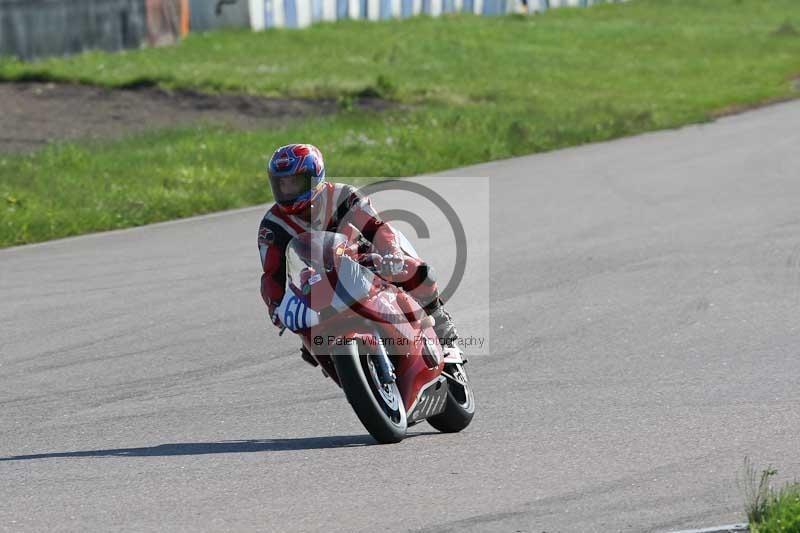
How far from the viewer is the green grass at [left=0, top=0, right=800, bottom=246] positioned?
16.6 meters

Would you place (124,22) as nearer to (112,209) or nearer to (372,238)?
(112,209)

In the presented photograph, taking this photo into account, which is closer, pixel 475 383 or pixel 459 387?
pixel 459 387

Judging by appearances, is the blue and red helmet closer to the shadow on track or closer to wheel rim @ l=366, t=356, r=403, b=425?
wheel rim @ l=366, t=356, r=403, b=425

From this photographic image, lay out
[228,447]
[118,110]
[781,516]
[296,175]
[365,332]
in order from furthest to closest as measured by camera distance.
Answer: [118,110] < [228,447] < [365,332] < [296,175] < [781,516]

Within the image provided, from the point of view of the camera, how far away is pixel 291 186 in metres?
6.90

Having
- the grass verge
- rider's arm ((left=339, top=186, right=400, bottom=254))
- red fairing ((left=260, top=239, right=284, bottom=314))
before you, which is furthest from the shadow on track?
the grass verge

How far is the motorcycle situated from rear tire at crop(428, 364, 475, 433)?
0.27 ft

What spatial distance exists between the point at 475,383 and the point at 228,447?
205cm

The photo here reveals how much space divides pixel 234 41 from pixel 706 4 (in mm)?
20743

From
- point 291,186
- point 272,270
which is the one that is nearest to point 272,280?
point 272,270

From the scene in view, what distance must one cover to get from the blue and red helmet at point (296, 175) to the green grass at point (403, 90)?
8.05m

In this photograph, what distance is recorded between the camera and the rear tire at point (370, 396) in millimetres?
6777

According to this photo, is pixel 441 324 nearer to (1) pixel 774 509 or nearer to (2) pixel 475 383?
(2) pixel 475 383

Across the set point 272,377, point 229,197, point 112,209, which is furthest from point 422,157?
point 272,377
